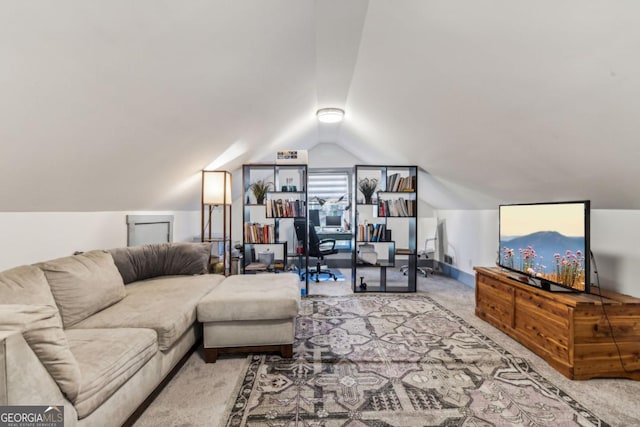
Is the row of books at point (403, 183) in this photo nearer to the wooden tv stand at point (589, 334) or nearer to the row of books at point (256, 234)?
the row of books at point (256, 234)

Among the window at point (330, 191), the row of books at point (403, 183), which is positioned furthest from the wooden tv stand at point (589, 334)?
the window at point (330, 191)

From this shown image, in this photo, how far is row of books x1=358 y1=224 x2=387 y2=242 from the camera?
15.1 ft

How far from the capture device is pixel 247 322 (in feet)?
7.72

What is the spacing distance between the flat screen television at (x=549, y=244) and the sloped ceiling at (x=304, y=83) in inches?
10.0

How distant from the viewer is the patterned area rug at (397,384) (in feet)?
5.60

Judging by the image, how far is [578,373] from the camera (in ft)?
6.82

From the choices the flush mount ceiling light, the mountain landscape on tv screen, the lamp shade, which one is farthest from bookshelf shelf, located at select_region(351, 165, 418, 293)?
the lamp shade

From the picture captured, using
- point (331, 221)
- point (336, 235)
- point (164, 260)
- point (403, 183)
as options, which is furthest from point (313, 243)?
point (164, 260)

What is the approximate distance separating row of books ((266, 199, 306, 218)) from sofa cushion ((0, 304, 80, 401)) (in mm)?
3207

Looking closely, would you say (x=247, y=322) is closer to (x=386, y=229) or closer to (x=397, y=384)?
(x=397, y=384)

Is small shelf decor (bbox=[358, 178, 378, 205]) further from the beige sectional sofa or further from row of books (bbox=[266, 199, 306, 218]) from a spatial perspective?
the beige sectional sofa

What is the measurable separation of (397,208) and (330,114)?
1.70 m

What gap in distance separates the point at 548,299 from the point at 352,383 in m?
1.61

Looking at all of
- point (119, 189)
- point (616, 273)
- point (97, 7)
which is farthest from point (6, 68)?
point (616, 273)
